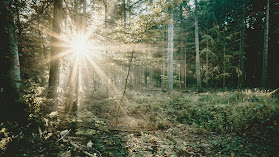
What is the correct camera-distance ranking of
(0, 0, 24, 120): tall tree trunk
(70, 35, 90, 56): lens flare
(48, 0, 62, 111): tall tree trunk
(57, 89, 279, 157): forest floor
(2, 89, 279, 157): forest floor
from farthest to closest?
(70, 35, 90, 56): lens flare → (48, 0, 62, 111): tall tree trunk → (57, 89, 279, 157): forest floor → (2, 89, 279, 157): forest floor → (0, 0, 24, 120): tall tree trunk

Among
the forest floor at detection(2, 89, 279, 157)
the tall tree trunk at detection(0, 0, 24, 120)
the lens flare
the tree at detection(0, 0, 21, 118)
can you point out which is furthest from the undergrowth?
the lens flare

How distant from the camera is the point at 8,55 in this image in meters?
3.33

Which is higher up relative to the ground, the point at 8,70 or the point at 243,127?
the point at 8,70

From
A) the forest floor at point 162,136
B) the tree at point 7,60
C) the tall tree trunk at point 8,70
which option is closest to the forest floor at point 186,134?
the forest floor at point 162,136

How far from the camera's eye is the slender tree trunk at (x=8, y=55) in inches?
128

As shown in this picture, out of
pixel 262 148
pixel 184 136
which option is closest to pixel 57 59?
pixel 184 136

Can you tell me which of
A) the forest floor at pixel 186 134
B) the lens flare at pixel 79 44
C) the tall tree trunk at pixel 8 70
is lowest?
the forest floor at pixel 186 134

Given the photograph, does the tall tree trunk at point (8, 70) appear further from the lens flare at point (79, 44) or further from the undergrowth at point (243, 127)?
the undergrowth at point (243, 127)

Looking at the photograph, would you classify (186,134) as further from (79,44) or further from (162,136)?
(79,44)

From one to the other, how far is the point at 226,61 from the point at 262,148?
17439 millimetres

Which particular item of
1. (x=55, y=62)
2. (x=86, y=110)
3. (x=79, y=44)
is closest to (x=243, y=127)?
(x=86, y=110)

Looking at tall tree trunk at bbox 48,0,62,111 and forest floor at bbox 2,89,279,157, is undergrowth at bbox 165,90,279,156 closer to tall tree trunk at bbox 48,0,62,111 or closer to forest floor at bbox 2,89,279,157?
forest floor at bbox 2,89,279,157

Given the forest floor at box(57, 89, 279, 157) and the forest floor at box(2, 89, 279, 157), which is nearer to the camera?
the forest floor at box(2, 89, 279, 157)

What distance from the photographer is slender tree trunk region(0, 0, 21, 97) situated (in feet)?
10.6
